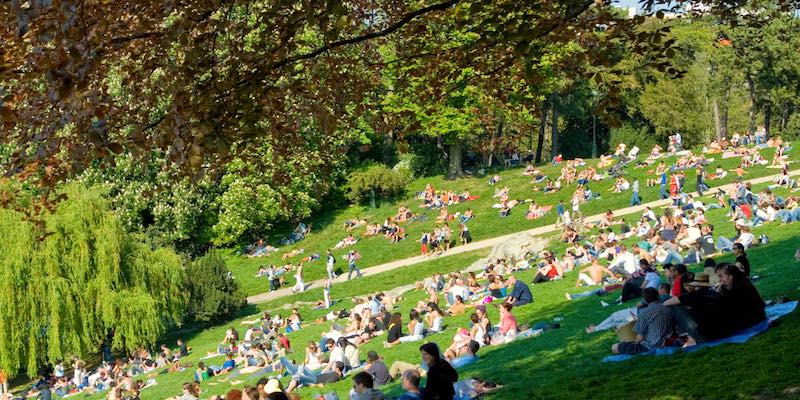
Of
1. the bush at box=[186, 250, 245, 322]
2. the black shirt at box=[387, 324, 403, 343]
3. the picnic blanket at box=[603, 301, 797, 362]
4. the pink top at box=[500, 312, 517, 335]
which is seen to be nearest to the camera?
the picnic blanket at box=[603, 301, 797, 362]

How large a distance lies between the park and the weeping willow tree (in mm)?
97

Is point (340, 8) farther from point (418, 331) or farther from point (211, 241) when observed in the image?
point (211, 241)

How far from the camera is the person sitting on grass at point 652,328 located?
12880 millimetres

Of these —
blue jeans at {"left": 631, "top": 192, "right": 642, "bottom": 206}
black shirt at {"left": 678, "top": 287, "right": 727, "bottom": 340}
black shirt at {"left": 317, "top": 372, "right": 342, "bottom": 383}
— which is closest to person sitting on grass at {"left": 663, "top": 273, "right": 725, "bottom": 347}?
black shirt at {"left": 678, "top": 287, "right": 727, "bottom": 340}

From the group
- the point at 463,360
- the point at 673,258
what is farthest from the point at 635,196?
the point at 463,360

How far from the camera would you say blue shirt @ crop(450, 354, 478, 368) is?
645 inches

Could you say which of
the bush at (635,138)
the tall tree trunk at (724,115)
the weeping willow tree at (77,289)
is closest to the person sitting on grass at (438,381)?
the weeping willow tree at (77,289)

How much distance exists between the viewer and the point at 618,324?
15336mm

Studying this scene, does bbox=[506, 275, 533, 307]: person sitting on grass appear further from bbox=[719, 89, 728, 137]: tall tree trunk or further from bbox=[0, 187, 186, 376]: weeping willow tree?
bbox=[719, 89, 728, 137]: tall tree trunk

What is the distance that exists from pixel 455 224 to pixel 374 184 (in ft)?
31.2

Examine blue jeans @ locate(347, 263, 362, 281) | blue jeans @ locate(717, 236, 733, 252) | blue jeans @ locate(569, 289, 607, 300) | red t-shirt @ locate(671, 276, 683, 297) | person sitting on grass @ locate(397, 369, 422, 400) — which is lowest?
blue jeans @ locate(347, 263, 362, 281)

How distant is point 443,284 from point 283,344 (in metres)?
5.78

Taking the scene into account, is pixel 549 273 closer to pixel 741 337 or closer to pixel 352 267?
pixel 741 337

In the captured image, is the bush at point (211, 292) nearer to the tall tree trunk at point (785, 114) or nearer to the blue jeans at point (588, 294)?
the blue jeans at point (588, 294)
